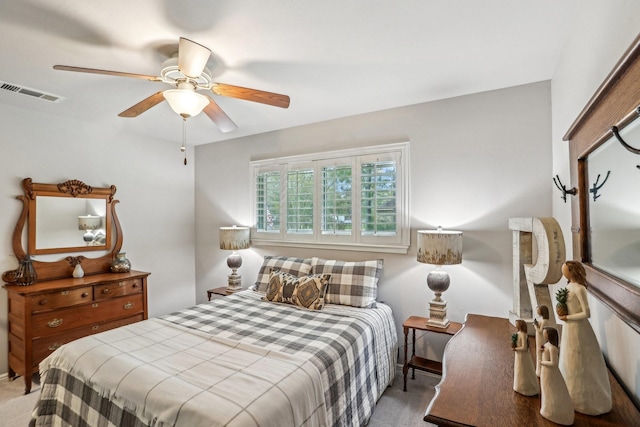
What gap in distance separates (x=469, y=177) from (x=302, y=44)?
180 centimetres

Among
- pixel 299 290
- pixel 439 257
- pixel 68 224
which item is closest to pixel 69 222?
pixel 68 224

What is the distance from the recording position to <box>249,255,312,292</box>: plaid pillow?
319 centimetres

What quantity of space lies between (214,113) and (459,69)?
1.85m

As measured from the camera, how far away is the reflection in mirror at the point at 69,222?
125 inches

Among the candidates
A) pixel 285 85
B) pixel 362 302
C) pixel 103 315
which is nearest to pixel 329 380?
pixel 362 302

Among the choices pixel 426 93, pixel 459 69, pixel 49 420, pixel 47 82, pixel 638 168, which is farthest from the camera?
pixel 426 93

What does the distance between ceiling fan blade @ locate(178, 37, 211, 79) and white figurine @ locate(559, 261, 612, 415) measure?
197 centimetres

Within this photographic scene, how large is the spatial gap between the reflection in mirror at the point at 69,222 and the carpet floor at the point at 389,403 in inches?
51.3

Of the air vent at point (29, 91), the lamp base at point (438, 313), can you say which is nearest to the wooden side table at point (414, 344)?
the lamp base at point (438, 313)

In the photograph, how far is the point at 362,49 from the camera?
200 centimetres

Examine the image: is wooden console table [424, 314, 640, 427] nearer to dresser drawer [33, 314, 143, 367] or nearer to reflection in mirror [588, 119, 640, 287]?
reflection in mirror [588, 119, 640, 287]

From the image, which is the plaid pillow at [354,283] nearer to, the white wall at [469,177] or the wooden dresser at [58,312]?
the white wall at [469,177]

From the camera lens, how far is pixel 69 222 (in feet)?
11.1

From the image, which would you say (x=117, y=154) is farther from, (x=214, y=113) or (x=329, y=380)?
(x=329, y=380)
